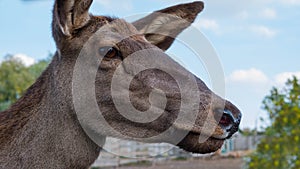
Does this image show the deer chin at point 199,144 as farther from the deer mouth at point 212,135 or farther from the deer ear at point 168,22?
the deer ear at point 168,22

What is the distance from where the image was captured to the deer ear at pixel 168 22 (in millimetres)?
5098

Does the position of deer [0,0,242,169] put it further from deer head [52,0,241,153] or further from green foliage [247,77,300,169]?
green foliage [247,77,300,169]

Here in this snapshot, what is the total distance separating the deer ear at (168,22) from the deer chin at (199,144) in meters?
1.43

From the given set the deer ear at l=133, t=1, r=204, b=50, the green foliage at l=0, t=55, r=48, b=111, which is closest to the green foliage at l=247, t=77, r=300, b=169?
the deer ear at l=133, t=1, r=204, b=50

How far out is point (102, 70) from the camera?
4270mm

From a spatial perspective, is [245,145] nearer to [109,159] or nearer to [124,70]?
[109,159]

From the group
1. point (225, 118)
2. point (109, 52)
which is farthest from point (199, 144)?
point (109, 52)

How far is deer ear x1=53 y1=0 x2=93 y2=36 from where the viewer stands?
4.07m

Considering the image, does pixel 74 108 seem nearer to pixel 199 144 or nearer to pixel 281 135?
pixel 199 144

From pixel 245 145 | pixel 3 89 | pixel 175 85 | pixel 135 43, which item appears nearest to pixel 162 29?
pixel 135 43

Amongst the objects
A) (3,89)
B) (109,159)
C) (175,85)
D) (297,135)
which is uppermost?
(175,85)

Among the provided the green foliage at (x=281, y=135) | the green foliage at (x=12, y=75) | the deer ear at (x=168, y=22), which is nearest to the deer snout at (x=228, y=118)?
the deer ear at (x=168, y=22)

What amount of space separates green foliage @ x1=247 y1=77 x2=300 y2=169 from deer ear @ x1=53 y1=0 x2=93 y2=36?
15.3ft

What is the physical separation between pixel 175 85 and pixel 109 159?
649 inches
